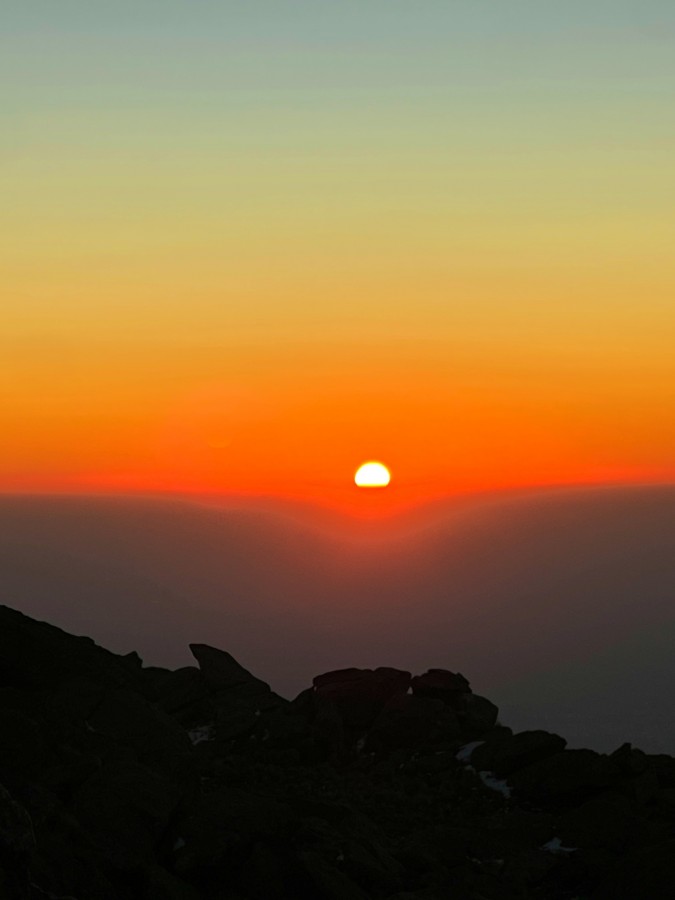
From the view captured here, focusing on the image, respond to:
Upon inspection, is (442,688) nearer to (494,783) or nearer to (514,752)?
(514,752)

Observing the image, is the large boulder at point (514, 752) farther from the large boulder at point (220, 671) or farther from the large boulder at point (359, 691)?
the large boulder at point (220, 671)

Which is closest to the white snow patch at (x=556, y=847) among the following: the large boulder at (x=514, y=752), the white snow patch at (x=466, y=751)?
the large boulder at (x=514, y=752)

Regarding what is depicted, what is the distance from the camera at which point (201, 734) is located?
1772 inches

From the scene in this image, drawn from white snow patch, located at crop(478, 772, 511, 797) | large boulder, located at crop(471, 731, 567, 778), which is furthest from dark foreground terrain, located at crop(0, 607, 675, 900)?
white snow patch, located at crop(478, 772, 511, 797)

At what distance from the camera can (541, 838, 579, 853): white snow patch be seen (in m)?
33.4

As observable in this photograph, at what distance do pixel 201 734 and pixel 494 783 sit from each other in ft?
37.5

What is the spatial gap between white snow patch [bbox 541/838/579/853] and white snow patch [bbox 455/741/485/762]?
26.9 feet

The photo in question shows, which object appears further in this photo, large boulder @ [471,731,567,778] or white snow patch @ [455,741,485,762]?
white snow patch @ [455,741,485,762]

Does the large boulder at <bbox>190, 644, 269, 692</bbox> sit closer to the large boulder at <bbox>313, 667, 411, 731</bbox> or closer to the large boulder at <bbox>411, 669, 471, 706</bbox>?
the large boulder at <bbox>313, 667, 411, 731</bbox>

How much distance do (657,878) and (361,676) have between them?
21.4m

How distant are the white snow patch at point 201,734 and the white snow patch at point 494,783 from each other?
407 inches

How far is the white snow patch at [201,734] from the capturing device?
146 feet

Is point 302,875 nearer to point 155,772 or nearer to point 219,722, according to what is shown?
point 155,772

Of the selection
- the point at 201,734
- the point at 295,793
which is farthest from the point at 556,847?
the point at 201,734
